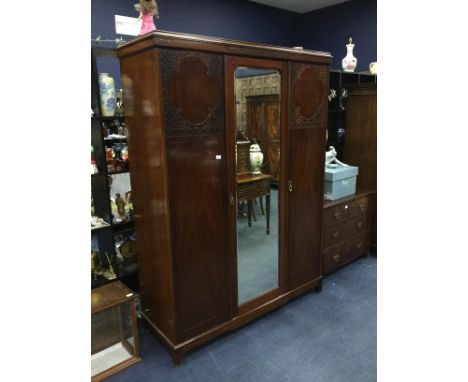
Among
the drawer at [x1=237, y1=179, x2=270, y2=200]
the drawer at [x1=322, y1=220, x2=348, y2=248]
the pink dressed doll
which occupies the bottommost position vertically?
the drawer at [x1=322, y1=220, x2=348, y2=248]

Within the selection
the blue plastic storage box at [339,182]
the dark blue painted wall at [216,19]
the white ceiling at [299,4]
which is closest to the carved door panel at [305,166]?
the blue plastic storage box at [339,182]

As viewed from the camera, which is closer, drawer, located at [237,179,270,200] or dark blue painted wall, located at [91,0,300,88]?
drawer, located at [237,179,270,200]

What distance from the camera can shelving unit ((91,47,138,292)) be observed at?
194 centimetres

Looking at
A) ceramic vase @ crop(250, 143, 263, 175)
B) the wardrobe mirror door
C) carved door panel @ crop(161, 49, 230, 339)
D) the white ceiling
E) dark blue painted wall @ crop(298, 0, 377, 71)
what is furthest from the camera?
the white ceiling

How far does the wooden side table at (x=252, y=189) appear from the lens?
2092 millimetres

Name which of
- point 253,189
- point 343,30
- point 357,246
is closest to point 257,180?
point 253,189

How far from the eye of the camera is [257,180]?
220 cm

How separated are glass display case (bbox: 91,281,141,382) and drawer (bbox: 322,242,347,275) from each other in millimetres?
1585

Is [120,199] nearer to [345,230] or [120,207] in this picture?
[120,207]

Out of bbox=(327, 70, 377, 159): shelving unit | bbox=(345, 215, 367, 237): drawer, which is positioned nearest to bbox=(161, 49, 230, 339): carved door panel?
bbox=(345, 215, 367, 237): drawer

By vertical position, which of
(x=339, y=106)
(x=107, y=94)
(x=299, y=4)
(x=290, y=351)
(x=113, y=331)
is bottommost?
(x=290, y=351)

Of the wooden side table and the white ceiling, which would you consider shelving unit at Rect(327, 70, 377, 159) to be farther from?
the wooden side table

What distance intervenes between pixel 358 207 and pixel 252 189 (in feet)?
4.42
